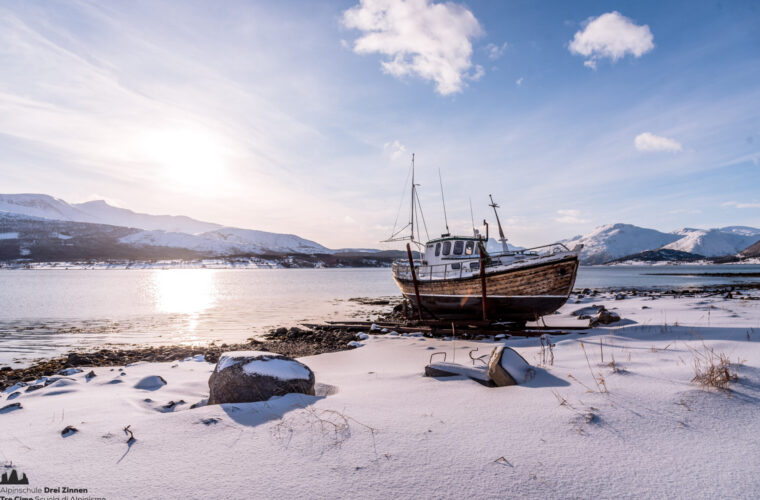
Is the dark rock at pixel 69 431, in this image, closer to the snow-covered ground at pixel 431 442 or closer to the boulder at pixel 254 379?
the snow-covered ground at pixel 431 442

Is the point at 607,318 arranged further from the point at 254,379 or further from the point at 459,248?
the point at 254,379

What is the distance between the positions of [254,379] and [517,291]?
13.7m

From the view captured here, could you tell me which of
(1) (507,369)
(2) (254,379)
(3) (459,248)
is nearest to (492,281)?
(3) (459,248)

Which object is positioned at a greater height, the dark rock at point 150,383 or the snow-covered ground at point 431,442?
the snow-covered ground at point 431,442

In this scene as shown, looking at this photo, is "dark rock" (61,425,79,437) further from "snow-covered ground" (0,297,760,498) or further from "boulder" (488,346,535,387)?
"boulder" (488,346,535,387)

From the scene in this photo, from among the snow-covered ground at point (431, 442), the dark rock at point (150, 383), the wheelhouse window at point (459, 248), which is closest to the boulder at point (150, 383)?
the dark rock at point (150, 383)

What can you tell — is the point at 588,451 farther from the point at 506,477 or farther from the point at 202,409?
the point at 202,409

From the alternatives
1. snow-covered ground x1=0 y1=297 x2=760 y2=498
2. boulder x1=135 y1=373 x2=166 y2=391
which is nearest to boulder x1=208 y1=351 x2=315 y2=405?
snow-covered ground x1=0 y1=297 x2=760 y2=498

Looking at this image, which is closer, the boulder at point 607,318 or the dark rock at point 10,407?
the dark rock at point 10,407

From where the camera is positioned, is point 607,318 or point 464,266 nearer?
point 607,318

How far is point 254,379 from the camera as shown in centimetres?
495

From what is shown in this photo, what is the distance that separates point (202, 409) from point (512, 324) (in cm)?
1441

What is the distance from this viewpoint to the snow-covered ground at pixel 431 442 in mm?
2490

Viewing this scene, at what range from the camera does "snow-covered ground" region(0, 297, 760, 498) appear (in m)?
2.49
